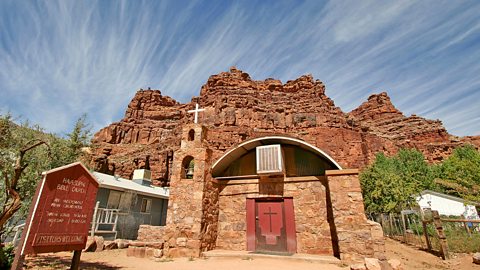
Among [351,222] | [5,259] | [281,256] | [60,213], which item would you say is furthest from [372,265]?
[5,259]

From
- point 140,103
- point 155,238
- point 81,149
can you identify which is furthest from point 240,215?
point 140,103

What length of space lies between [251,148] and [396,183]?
2071 cm

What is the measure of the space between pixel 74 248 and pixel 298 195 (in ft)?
26.0

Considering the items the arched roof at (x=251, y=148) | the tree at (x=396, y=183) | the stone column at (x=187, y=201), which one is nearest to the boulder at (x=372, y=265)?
the arched roof at (x=251, y=148)

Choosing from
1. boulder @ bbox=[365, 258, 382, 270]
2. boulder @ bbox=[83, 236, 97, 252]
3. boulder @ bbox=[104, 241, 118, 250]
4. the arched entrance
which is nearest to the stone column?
the arched entrance

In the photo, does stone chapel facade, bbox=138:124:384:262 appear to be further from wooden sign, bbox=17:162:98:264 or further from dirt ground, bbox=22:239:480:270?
wooden sign, bbox=17:162:98:264

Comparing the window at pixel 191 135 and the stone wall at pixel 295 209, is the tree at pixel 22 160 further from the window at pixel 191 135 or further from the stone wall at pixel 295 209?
the stone wall at pixel 295 209

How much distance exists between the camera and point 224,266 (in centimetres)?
770

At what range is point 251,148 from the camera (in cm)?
1131

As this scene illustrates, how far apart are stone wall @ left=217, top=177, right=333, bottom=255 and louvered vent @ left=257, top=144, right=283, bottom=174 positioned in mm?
898

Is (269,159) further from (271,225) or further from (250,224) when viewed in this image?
(250,224)

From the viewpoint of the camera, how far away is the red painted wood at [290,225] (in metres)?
9.62

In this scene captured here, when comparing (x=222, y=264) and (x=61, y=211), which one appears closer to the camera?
(x=61, y=211)

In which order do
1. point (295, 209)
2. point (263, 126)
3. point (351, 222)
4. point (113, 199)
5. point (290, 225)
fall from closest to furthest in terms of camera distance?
point (351, 222), point (290, 225), point (295, 209), point (113, 199), point (263, 126)
